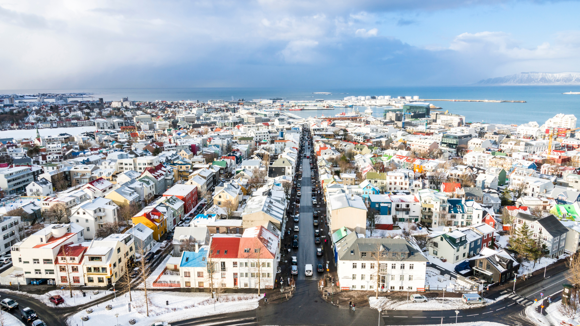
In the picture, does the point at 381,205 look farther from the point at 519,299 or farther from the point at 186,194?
the point at 186,194

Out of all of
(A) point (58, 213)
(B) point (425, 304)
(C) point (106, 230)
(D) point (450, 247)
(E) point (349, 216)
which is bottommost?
(B) point (425, 304)

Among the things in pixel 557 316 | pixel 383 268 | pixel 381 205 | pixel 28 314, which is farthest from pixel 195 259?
pixel 557 316

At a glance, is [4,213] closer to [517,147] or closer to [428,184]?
[428,184]

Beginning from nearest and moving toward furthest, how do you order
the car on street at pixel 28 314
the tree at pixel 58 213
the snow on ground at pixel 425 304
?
the car on street at pixel 28 314
the snow on ground at pixel 425 304
the tree at pixel 58 213

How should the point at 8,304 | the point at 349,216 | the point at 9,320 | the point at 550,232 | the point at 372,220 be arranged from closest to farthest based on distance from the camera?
1. the point at 9,320
2. the point at 8,304
3. the point at 550,232
4. the point at 349,216
5. the point at 372,220

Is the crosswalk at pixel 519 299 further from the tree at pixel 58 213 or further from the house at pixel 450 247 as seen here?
the tree at pixel 58 213

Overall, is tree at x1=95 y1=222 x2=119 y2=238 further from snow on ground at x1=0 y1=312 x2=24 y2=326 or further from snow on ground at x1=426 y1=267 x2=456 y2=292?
snow on ground at x1=426 y1=267 x2=456 y2=292

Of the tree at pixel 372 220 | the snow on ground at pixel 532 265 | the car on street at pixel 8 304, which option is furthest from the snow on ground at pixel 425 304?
the car on street at pixel 8 304
